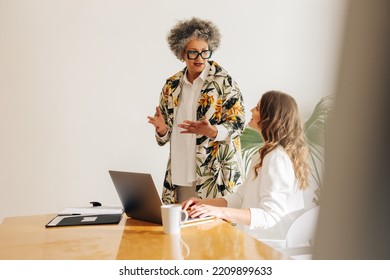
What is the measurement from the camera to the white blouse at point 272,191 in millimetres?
1541

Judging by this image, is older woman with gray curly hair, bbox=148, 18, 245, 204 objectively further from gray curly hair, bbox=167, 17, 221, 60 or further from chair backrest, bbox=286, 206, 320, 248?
chair backrest, bbox=286, 206, 320, 248

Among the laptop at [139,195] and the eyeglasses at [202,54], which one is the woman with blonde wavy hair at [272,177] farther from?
the eyeglasses at [202,54]

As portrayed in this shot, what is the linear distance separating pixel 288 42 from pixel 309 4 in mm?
268

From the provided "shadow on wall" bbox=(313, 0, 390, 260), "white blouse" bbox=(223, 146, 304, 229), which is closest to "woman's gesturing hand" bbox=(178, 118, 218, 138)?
"white blouse" bbox=(223, 146, 304, 229)

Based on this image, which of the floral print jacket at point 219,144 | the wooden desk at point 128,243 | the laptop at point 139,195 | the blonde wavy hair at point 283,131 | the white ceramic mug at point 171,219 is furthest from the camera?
the floral print jacket at point 219,144

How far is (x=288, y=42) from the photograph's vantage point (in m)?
2.70

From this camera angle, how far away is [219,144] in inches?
100.0

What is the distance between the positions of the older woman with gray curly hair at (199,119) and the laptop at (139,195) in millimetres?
928

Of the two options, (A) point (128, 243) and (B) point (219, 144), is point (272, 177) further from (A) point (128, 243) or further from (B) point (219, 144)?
(B) point (219, 144)

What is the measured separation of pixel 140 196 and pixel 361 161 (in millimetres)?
858

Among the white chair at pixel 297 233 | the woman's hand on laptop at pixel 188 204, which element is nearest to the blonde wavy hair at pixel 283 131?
the white chair at pixel 297 233

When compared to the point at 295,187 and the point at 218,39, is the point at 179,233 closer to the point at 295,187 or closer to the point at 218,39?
the point at 295,187

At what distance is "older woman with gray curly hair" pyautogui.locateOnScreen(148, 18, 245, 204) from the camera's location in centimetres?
252

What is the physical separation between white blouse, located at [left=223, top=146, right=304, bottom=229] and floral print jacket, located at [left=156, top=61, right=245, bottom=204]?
28.5 inches
